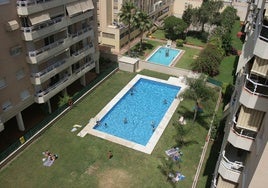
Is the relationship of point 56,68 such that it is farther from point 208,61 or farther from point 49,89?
point 208,61

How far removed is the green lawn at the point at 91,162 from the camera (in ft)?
88.2

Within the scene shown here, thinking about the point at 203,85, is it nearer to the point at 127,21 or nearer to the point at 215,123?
the point at 215,123

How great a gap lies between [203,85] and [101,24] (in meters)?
27.7

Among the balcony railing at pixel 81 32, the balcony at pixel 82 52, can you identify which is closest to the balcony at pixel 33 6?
the balcony railing at pixel 81 32

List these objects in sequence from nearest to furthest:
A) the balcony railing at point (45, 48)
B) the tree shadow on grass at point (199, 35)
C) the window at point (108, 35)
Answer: the balcony railing at point (45, 48), the window at point (108, 35), the tree shadow on grass at point (199, 35)

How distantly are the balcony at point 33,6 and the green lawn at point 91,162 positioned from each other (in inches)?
563

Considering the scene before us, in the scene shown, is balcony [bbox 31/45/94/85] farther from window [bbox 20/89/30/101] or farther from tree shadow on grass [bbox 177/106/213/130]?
tree shadow on grass [bbox 177/106/213/130]

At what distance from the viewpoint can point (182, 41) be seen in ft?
194

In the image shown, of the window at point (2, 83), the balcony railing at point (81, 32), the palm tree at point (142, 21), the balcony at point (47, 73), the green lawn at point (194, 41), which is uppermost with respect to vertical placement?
the balcony railing at point (81, 32)

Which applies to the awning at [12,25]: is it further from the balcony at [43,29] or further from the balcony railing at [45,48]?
the balcony railing at [45,48]

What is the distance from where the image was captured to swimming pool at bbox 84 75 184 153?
3306 centimetres

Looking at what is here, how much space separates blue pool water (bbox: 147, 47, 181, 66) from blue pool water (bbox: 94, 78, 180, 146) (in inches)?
333

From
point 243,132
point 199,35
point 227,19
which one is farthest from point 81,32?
point 227,19

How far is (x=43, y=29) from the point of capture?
29.7 meters
